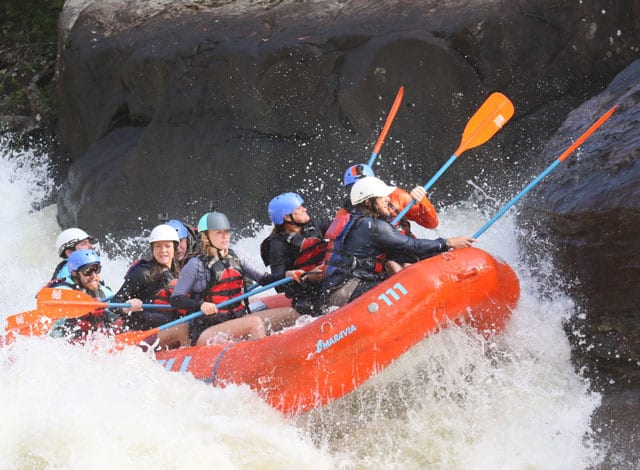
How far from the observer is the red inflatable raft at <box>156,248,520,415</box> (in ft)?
16.8

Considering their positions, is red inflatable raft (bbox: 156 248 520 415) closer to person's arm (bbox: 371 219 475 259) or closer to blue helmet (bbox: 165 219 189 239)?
person's arm (bbox: 371 219 475 259)

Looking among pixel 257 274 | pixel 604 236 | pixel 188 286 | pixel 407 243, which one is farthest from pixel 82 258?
pixel 604 236

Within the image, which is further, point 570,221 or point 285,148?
point 285,148

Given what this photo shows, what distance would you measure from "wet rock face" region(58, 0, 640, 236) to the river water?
2845 mm

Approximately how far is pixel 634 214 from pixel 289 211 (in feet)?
6.67

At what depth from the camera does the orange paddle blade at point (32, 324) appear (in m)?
5.95

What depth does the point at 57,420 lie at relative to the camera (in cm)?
499

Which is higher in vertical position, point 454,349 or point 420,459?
point 454,349

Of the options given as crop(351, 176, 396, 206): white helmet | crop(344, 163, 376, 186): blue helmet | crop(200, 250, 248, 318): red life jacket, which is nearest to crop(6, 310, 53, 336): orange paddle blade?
crop(200, 250, 248, 318): red life jacket

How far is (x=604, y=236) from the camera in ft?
17.6

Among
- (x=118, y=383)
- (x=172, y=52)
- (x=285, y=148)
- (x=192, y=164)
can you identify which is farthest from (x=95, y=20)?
(x=118, y=383)

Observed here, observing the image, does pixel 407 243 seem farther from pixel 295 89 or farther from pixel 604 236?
Result: pixel 295 89

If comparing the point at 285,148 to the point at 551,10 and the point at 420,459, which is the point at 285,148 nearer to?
the point at 551,10

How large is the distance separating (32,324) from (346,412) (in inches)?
82.2
